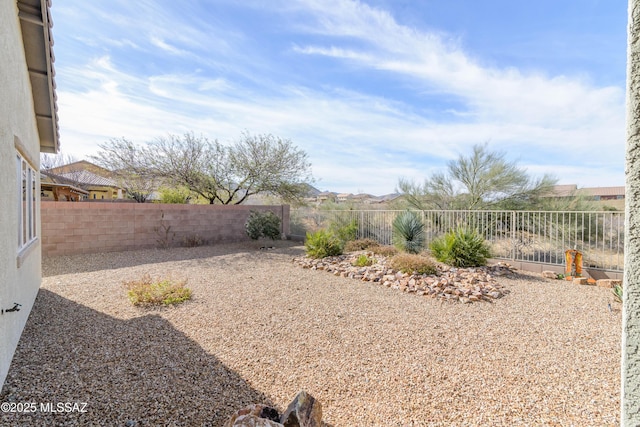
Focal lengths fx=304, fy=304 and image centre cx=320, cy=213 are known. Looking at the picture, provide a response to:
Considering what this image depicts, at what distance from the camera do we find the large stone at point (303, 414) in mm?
2016

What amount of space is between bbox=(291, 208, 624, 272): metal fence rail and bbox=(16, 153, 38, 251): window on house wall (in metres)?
9.04

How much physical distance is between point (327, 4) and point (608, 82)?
6.97 metres

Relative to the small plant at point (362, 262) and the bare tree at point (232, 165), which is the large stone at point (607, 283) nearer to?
the small plant at point (362, 262)

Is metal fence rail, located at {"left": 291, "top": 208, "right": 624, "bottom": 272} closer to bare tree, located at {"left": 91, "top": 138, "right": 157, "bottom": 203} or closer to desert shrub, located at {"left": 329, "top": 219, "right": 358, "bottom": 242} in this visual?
desert shrub, located at {"left": 329, "top": 219, "right": 358, "bottom": 242}

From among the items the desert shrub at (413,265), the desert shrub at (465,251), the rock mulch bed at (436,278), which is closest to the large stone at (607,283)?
the rock mulch bed at (436,278)

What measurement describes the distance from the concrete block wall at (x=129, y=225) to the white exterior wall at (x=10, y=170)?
6.28 m

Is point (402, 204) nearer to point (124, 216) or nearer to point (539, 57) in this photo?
point (539, 57)

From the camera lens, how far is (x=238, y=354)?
3.29 meters

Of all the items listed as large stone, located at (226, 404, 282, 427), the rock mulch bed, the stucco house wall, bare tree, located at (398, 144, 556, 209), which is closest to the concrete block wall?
the rock mulch bed

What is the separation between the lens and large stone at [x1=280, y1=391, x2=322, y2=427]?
2.02 metres

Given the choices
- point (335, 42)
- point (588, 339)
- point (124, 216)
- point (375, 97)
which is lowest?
point (588, 339)

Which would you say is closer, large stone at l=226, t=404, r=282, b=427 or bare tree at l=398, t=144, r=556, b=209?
large stone at l=226, t=404, r=282, b=427

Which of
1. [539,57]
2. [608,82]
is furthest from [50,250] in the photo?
[608,82]

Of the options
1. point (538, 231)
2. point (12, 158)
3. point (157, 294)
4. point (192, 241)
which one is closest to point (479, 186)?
point (538, 231)
